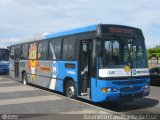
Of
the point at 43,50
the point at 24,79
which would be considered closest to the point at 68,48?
the point at 43,50

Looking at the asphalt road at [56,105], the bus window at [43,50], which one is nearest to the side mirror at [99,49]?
the asphalt road at [56,105]

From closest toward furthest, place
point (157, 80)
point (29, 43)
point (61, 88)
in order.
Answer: point (61, 88), point (29, 43), point (157, 80)

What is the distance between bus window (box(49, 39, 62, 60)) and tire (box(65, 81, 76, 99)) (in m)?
1.59

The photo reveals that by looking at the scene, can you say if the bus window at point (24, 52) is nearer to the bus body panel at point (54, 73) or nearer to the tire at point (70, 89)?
the bus body panel at point (54, 73)

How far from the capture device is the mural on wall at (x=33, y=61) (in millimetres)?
17552

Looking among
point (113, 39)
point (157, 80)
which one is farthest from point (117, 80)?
point (157, 80)

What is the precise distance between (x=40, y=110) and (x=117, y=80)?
281 cm

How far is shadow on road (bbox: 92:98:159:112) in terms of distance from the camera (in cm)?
1173

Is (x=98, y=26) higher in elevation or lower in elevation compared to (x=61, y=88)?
higher

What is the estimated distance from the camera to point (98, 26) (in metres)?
11.4

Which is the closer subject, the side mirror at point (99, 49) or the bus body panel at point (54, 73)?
the side mirror at point (99, 49)

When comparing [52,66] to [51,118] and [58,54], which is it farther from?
[51,118]

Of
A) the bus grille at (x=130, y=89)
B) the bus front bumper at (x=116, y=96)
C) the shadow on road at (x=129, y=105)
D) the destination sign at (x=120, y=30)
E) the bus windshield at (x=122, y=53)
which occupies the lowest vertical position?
the shadow on road at (x=129, y=105)

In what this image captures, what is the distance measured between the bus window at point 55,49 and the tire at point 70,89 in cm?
159
